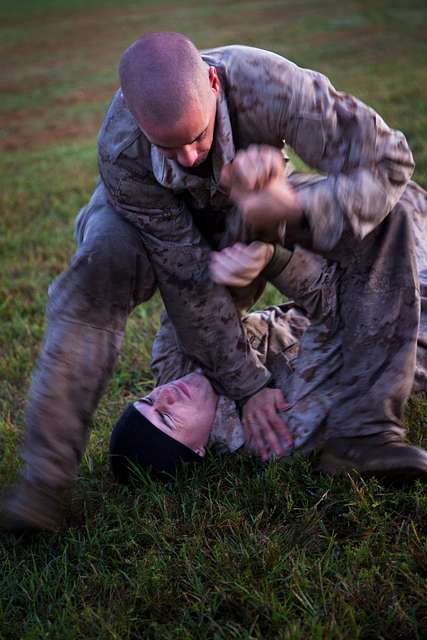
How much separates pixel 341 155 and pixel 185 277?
71cm

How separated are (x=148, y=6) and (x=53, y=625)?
78.7ft

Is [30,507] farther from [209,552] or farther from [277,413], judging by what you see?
[277,413]

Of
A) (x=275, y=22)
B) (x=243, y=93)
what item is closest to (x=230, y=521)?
(x=243, y=93)

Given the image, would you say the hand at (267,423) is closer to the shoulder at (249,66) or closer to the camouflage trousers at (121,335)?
the camouflage trousers at (121,335)

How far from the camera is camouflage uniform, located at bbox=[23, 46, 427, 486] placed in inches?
94.9

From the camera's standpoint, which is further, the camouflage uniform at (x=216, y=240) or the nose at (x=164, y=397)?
the nose at (x=164, y=397)

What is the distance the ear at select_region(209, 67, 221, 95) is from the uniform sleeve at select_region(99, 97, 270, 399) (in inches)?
14.5

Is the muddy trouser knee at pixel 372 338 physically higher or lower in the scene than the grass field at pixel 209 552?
higher

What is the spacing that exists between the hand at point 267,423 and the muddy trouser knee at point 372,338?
5cm

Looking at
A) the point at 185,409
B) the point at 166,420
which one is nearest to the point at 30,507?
the point at 166,420

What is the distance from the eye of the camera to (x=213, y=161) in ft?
8.38

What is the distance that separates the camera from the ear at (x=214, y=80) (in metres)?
2.39

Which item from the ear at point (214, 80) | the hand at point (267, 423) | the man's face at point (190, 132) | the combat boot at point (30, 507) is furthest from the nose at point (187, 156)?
the combat boot at point (30, 507)

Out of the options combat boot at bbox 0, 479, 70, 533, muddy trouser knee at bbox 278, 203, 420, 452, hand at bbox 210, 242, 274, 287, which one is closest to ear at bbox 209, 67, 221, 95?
hand at bbox 210, 242, 274, 287
